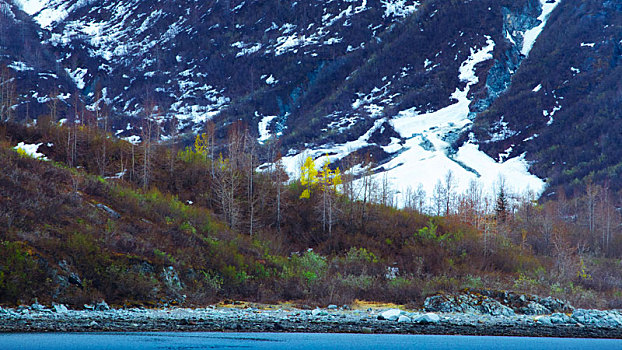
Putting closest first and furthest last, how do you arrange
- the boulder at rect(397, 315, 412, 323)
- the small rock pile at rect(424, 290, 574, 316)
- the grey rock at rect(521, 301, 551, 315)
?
the boulder at rect(397, 315, 412, 323), the small rock pile at rect(424, 290, 574, 316), the grey rock at rect(521, 301, 551, 315)

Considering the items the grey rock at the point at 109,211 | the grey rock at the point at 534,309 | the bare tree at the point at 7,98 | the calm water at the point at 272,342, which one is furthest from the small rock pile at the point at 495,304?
the bare tree at the point at 7,98

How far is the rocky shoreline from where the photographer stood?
21562mm

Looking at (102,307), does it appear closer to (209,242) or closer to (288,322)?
(288,322)

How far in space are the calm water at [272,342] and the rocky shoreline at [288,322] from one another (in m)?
1.26

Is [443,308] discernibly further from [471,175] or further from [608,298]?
[471,175]

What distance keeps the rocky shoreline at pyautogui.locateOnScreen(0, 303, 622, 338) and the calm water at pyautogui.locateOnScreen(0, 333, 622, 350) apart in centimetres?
126

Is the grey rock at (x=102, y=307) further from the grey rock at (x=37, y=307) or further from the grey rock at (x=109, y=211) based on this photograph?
A: the grey rock at (x=109, y=211)

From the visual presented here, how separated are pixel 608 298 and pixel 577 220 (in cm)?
8205

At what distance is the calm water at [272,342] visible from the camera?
1751 cm

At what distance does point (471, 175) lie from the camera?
163125 mm

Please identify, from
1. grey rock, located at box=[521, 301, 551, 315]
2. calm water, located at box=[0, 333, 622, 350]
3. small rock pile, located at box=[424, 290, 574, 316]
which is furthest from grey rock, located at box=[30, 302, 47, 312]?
grey rock, located at box=[521, 301, 551, 315]

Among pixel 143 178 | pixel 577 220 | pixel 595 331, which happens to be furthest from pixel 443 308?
pixel 577 220

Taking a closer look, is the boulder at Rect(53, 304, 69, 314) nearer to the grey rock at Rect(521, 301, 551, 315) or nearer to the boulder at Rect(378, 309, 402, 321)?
the boulder at Rect(378, 309, 402, 321)

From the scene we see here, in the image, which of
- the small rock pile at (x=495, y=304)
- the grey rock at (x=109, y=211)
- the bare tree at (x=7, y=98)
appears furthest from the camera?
the bare tree at (x=7, y=98)
